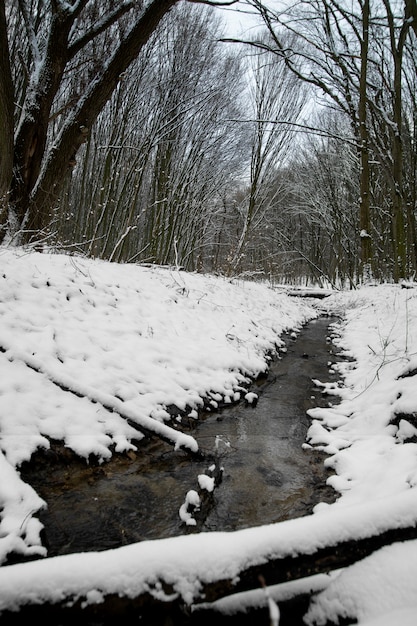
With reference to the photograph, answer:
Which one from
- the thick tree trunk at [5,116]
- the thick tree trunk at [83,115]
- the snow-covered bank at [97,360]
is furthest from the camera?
the thick tree trunk at [83,115]

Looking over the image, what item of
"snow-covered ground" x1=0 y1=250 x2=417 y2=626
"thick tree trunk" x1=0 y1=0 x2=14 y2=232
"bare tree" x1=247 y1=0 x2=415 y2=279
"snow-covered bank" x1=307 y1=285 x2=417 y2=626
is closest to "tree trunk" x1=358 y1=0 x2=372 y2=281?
"bare tree" x1=247 y1=0 x2=415 y2=279

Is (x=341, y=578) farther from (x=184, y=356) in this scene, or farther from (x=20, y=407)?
(x=184, y=356)

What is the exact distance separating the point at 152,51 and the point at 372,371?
1012 centimetres

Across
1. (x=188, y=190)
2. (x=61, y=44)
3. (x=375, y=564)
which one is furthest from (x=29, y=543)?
(x=188, y=190)

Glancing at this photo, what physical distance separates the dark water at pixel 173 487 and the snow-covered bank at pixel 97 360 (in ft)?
0.44

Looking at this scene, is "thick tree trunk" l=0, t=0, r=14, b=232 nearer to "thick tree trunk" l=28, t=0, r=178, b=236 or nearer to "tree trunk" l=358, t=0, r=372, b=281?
"thick tree trunk" l=28, t=0, r=178, b=236

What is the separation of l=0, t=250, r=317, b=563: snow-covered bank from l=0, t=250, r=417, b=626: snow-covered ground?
0.01m

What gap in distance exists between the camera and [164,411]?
2891 millimetres

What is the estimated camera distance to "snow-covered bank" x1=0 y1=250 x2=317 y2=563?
7.09 feet

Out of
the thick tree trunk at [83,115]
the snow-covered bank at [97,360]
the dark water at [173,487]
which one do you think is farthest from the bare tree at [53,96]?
the dark water at [173,487]

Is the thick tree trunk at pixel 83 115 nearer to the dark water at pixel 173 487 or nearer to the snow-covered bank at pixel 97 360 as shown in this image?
the snow-covered bank at pixel 97 360

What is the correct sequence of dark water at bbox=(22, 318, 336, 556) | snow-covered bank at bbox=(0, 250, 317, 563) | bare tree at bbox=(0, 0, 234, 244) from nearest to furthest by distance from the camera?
dark water at bbox=(22, 318, 336, 556), snow-covered bank at bbox=(0, 250, 317, 563), bare tree at bbox=(0, 0, 234, 244)

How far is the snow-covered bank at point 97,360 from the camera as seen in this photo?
7.09 feet

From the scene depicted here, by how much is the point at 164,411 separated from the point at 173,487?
2.64ft
